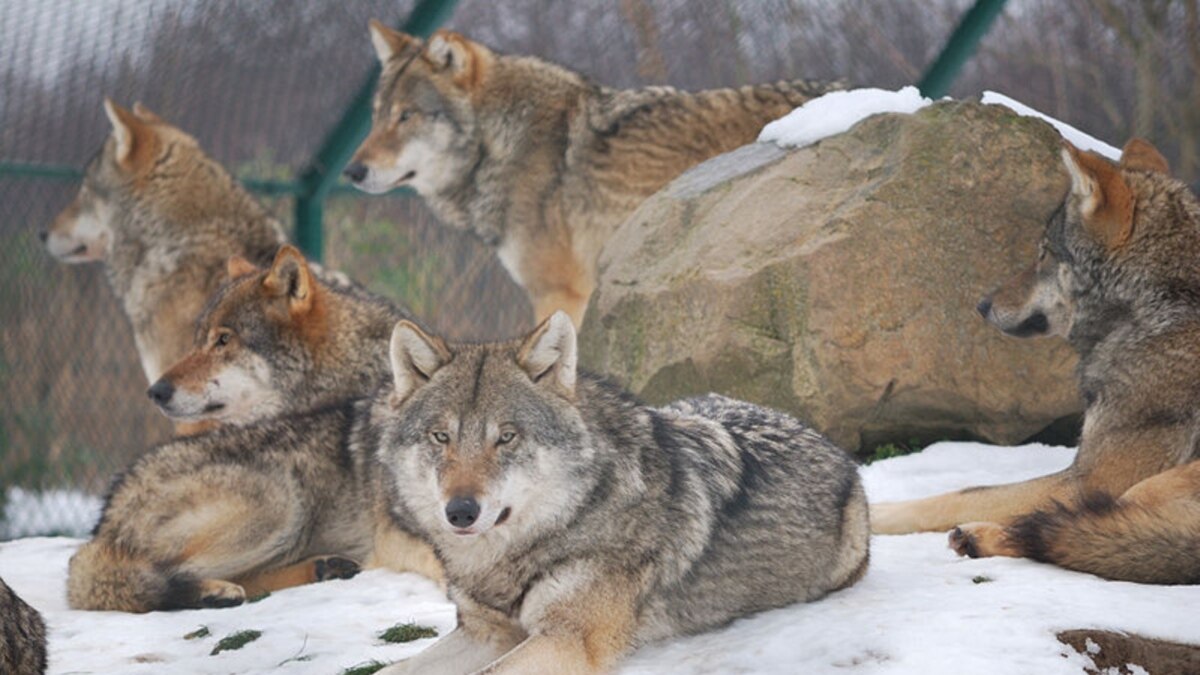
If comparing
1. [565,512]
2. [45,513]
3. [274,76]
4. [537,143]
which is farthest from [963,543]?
[45,513]

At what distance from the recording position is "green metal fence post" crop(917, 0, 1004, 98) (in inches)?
291

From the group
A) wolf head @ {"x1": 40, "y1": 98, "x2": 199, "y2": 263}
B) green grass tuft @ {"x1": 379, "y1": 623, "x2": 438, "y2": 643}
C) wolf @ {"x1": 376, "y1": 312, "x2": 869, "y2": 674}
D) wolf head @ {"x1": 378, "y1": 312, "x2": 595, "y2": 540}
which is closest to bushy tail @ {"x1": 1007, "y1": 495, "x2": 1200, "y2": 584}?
wolf @ {"x1": 376, "y1": 312, "x2": 869, "y2": 674}

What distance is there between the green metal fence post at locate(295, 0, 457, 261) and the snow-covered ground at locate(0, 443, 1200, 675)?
317cm

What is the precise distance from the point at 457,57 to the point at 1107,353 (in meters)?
3.85

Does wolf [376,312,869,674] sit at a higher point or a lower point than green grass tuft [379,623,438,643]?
higher

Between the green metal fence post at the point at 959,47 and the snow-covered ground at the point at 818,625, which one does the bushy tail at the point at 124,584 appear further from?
the green metal fence post at the point at 959,47

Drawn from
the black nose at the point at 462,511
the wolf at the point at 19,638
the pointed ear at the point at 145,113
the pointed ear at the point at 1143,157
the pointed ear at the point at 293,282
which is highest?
the pointed ear at the point at 145,113

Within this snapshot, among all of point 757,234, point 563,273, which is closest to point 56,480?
point 563,273

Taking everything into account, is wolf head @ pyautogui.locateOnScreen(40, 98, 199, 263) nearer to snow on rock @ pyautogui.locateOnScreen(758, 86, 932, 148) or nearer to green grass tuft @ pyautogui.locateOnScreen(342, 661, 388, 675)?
snow on rock @ pyautogui.locateOnScreen(758, 86, 932, 148)

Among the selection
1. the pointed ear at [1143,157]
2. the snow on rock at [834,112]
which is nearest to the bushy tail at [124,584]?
the snow on rock at [834,112]

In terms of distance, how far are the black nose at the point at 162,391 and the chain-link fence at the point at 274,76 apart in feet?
7.30

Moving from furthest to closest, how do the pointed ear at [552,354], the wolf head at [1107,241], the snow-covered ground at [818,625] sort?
the wolf head at [1107,241], the pointed ear at [552,354], the snow-covered ground at [818,625]

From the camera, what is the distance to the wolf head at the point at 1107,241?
480 cm

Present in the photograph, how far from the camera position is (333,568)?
17.3ft
